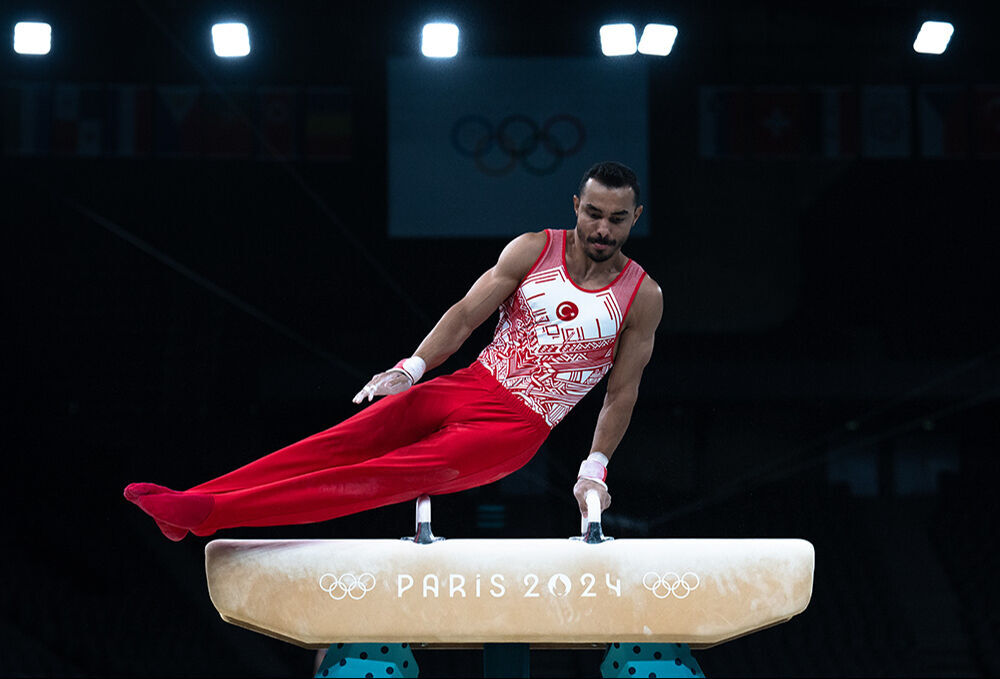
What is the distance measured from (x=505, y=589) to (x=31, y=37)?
3846 mm

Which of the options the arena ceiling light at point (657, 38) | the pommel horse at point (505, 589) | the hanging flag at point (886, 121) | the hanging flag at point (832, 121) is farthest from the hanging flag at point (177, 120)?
the pommel horse at point (505, 589)

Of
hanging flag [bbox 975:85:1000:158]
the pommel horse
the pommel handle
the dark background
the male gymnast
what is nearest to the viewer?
the pommel horse

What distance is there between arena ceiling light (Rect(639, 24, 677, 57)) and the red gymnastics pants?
253 centimetres

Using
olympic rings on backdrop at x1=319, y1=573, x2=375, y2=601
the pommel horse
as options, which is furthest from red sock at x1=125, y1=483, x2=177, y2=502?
olympic rings on backdrop at x1=319, y1=573, x2=375, y2=601

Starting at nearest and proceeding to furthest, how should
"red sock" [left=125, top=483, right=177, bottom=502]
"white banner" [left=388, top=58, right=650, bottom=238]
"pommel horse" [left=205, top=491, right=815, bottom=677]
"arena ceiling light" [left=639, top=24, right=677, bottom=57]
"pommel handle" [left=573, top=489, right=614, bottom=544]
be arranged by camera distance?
"red sock" [left=125, top=483, right=177, bottom=502] → "pommel horse" [left=205, top=491, right=815, bottom=677] → "pommel handle" [left=573, top=489, right=614, bottom=544] → "arena ceiling light" [left=639, top=24, right=677, bottom=57] → "white banner" [left=388, top=58, right=650, bottom=238]

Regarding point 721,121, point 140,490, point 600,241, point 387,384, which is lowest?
point 140,490

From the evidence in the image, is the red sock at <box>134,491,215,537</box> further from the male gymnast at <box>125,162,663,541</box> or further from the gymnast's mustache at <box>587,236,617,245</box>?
the gymnast's mustache at <box>587,236,617,245</box>

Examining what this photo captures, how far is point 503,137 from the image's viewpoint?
232 inches

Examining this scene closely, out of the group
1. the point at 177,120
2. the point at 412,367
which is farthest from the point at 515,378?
the point at 177,120

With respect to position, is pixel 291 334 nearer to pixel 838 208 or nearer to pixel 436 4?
pixel 436 4

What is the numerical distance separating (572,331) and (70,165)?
4.35 m

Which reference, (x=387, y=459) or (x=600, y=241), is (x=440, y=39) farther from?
(x=387, y=459)

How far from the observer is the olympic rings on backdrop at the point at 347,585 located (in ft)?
8.73

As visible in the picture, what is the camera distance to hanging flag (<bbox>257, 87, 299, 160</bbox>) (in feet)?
20.0
